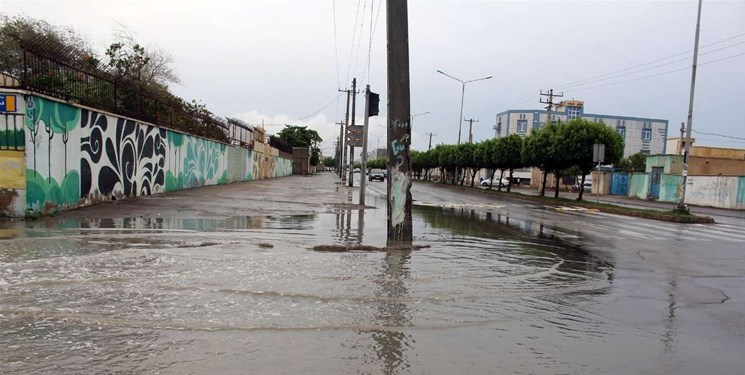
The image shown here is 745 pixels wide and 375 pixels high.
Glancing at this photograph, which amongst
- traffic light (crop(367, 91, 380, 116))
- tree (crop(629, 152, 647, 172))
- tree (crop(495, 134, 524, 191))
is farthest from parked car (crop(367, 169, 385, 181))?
traffic light (crop(367, 91, 380, 116))

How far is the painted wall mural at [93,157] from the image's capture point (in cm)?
1054

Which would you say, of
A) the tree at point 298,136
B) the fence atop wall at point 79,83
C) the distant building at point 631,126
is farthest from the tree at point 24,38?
the distant building at point 631,126

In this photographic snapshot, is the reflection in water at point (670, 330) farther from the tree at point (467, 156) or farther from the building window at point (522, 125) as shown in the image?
Answer: the building window at point (522, 125)

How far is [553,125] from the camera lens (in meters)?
30.9

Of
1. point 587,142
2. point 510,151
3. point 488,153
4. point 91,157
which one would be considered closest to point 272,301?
point 91,157

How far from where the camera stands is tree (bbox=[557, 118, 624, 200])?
1053 inches

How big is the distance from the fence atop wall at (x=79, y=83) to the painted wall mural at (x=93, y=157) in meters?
0.31

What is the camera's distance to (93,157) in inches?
511

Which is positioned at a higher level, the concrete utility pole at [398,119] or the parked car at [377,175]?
the concrete utility pole at [398,119]

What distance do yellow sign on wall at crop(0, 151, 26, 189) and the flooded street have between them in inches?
45.4

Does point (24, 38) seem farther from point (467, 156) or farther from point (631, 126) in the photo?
point (631, 126)

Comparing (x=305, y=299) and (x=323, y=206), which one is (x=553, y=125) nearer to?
(x=323, y=206)

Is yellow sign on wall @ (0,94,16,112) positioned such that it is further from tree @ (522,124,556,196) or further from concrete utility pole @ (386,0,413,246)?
tree @ (522,124,556,196)

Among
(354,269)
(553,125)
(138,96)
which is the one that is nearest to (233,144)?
(138,96)
